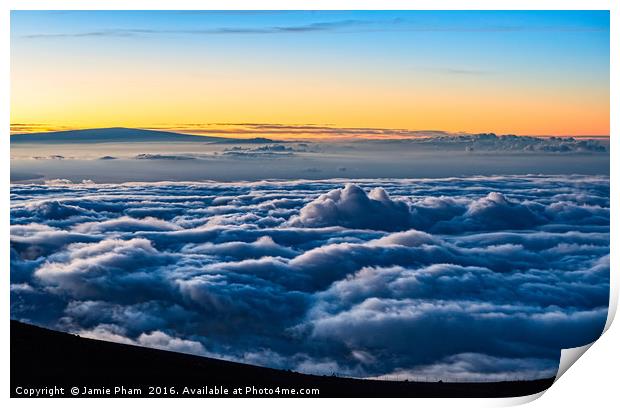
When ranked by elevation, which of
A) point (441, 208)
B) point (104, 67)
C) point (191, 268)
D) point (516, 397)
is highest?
point (104, 67)

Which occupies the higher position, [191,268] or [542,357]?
[191,268]

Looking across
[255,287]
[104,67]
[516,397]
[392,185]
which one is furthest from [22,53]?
[516,397]

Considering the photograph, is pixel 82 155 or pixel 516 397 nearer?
pixel 516 397
